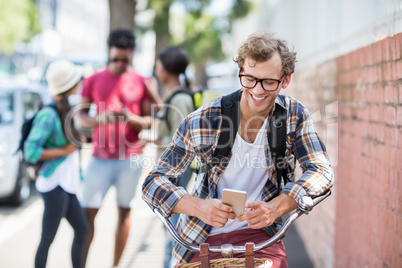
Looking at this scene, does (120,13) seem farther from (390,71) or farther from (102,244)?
(390,71)

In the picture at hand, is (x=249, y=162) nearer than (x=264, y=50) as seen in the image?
No

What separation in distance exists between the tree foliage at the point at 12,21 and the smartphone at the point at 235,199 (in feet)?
132

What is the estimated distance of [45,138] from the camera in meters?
4.41

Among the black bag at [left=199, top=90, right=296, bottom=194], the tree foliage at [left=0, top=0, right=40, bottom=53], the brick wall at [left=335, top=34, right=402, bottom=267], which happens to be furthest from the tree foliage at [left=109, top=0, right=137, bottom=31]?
the tree foliage at [left=0, top=0, right=40, bottom=53]

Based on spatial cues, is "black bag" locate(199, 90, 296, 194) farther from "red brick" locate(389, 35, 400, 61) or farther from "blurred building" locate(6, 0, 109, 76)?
"blurred building" locate(6, 0, 109, 76)

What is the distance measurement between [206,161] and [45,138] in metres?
2.18

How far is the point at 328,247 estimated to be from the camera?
507cm

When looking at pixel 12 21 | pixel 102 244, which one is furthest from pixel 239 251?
pixel 12 21

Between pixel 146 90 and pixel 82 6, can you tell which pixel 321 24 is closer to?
pixel 146 90

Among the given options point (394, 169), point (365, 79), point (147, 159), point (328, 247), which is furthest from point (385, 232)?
point (147, 159)

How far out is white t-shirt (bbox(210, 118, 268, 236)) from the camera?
2.59 meters

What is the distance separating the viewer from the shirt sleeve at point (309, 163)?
2.43 m

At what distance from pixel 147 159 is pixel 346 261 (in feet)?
7.89

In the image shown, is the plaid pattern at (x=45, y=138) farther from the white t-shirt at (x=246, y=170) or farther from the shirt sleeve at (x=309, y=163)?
the shirt sleeve at (x=309, y=163)
